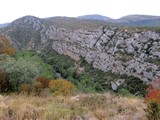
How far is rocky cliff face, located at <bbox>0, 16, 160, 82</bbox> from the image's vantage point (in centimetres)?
6109

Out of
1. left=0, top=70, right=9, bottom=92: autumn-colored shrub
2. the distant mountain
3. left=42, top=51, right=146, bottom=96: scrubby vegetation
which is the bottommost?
left=42, top=51, right=146, bottom=96: scrubby vegetation

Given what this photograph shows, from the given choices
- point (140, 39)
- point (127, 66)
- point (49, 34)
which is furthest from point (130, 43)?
point (49, 34)

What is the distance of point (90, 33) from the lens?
302ft

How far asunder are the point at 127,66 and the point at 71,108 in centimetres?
5992

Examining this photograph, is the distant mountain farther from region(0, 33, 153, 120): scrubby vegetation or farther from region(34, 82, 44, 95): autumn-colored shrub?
region(34, 82, 44, 95): autumn-colored shrub

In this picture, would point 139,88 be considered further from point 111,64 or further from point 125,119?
point 125,119

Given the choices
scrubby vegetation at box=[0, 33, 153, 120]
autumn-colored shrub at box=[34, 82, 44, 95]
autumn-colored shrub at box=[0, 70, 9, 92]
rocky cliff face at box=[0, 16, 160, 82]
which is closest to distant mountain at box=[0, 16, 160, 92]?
rocky cliff face at box=[0, 16, 160, 82]

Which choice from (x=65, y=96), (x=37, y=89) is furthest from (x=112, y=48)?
(x=65, y=96)

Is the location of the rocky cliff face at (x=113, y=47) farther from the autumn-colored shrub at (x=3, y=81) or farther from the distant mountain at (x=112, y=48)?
the autumn-colored shrub at (x=3, y=81)

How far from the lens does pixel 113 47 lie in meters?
75.1

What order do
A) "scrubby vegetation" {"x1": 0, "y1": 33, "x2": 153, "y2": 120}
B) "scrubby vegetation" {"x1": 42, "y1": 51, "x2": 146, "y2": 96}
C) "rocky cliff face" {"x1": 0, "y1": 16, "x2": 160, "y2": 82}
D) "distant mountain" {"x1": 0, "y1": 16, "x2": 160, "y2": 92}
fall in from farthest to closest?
1. "distant mountain" {"x1": 0, "y1": 16, "x2": 160, "y2": 92}
2. "rocky cliff face" {"x1": 0, "y1": 16, "x2": 160, "y2": 82}
3. "scrubby vegetation" {"x1": 42, "y1": 51, "x2": 146, "y2": 96}
4. "scrubby vegetation" {"x1": 0, "y1": 33, "x2": 153, "y2": 120}

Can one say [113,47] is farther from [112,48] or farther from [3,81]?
[3,81]

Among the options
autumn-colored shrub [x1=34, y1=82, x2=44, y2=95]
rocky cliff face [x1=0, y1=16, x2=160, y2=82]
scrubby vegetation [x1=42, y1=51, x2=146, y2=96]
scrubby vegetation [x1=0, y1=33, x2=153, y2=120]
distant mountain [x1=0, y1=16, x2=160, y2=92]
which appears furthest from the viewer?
distant mountain [x1=0, y1=16, x2=160, y2=92]

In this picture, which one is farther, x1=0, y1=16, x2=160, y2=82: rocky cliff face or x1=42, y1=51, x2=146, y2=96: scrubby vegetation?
x1=0, y1=16, x2=160, y2=82: rocky cliff face
